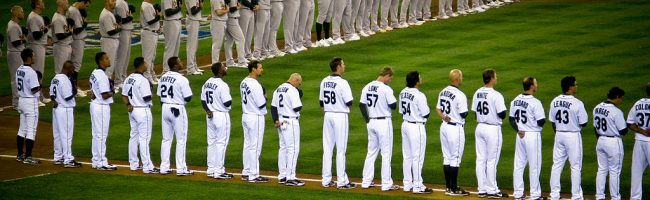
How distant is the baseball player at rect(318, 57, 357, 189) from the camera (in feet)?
65.0

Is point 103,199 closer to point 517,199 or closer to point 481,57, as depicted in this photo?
point 517,199

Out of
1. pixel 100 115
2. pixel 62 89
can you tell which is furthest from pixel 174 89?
pixel 62 89

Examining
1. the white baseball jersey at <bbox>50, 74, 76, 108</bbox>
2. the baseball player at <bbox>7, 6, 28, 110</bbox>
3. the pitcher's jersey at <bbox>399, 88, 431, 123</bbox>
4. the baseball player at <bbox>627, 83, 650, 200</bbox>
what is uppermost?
the baseball player at <bbox>7, 6, 28, 110</bbox>

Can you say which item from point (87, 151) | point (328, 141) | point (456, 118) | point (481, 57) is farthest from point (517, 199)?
point (481, 57)

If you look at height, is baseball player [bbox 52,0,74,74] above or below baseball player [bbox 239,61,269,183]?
above

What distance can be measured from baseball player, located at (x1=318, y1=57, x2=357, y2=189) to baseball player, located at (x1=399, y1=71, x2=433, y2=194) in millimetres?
895

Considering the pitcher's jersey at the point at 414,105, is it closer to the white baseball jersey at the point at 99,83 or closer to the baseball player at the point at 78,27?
the white baseball jersey at the point at 99,83

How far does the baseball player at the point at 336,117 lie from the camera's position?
65.0 ft

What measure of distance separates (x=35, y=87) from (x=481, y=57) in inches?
444

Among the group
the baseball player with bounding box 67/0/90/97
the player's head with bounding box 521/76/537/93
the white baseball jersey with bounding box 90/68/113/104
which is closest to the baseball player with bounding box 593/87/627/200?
the player's head with bounding box 521/76/537/93

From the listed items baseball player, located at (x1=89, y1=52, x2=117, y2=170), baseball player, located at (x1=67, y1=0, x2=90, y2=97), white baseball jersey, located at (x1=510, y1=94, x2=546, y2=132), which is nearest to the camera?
white baseball jersey, located at (x1=510, y1=94, x2=546, y2=132)

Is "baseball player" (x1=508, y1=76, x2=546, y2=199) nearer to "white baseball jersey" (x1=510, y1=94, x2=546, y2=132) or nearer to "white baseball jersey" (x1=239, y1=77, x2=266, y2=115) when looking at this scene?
"white baseball jersey" (x1=510, y1=94, x2=546, y2=132)

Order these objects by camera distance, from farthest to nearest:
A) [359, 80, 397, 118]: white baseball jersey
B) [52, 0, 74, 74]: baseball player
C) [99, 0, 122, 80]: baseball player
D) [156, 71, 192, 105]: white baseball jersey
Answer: [99, 0, 122, 80]: baseball player
[52, 0, 74, 74]: baseball player
[156, 71, 192, 105]: white baseball jersey
[359, 80, 397, 118]: white baseball jersey

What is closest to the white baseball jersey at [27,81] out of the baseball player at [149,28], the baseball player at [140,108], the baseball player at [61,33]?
the baseball player at [140,108]
